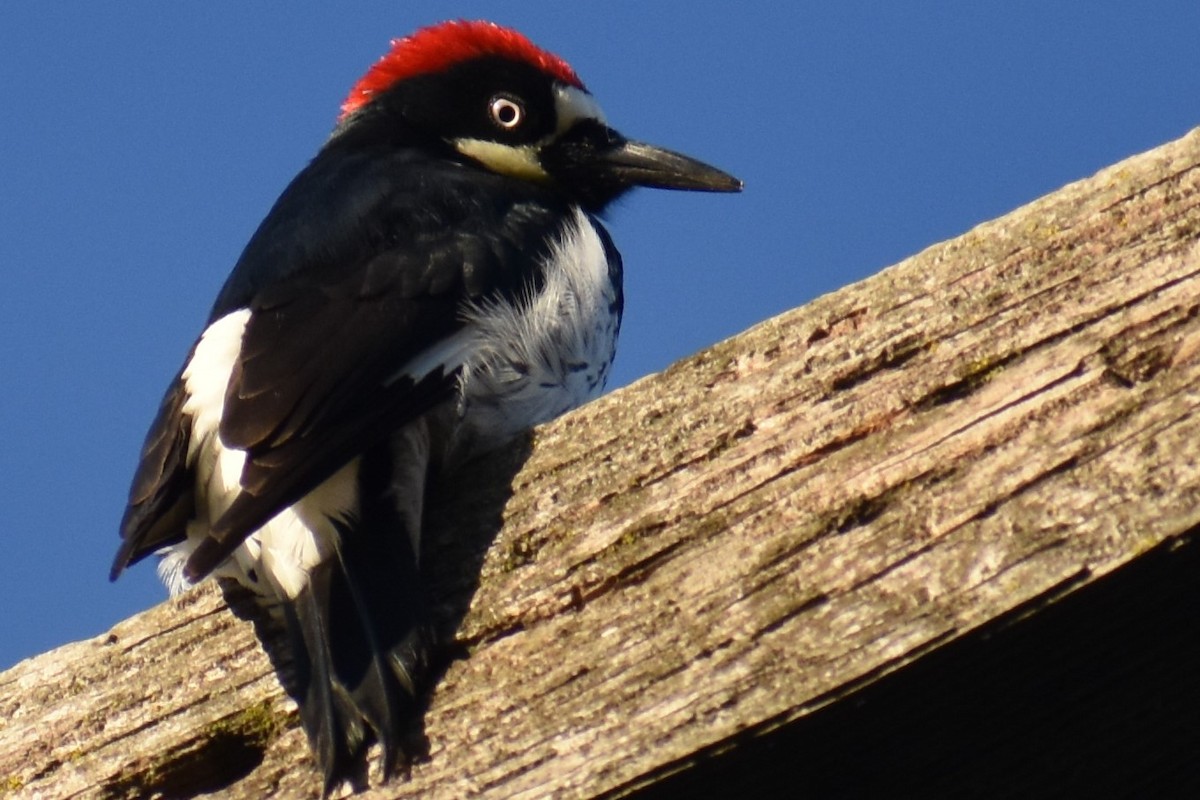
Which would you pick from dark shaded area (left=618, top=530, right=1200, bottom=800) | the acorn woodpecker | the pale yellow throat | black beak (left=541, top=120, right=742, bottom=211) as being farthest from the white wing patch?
black beak (left=541, top=120, right=742, bottom=211)

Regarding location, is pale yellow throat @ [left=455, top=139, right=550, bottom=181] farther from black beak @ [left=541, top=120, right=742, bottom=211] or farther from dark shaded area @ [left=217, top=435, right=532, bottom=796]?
dark shaded area @ [left=217, top=435, right=532, bottom=796]

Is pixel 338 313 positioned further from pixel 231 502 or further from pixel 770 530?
pixel 770 530

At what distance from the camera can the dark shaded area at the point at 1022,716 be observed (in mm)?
1361

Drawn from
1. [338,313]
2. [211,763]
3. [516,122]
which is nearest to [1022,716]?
[211,763]

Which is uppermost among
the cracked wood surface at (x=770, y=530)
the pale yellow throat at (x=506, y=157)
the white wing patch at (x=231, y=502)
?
the pale yellow throat at (x=506, y=157)

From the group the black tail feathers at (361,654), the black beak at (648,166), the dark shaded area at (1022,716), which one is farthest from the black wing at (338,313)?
the dark shaded area at (1022,716)

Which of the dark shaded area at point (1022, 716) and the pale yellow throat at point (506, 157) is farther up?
the pale yellow throat at point (506, 157)

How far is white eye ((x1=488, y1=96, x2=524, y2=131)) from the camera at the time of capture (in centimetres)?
418

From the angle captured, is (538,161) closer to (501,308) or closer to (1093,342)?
(501,308)

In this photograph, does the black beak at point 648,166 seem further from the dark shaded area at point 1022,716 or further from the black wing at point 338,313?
the dark shaded area at point 1022,716

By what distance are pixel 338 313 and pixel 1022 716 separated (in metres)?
1.39

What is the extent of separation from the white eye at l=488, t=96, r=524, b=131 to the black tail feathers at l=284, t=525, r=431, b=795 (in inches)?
91.8

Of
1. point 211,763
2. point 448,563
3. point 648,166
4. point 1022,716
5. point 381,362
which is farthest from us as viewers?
point 648,166

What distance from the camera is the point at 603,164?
4.17m
